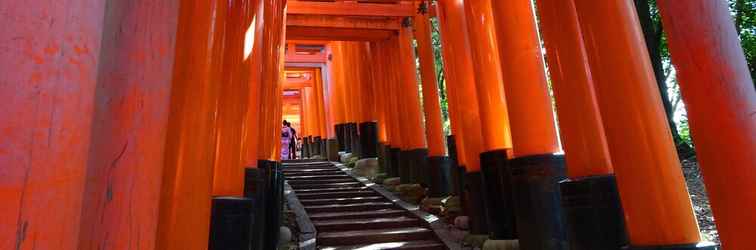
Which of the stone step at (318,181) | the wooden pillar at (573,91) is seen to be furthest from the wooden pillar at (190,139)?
the stone step at (318,181)

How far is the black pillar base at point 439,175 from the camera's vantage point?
8.86 metres

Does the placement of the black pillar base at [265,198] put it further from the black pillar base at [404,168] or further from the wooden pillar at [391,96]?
the wooden pillar at [391,96]

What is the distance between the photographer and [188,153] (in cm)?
251

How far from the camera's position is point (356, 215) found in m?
8.02

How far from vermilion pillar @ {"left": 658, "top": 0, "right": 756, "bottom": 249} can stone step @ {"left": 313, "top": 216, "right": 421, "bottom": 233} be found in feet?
17.5

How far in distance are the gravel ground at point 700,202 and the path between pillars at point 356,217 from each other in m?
3.40

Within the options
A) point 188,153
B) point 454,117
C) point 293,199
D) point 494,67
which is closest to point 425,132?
point 454,117

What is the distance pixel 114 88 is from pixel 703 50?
108 inches

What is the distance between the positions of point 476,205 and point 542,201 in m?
2.22

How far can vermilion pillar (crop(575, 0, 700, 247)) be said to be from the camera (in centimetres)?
273

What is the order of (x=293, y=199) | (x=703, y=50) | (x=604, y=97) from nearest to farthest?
(x=703, y=50) < (x=604, y=97) < (x=293, y=199)

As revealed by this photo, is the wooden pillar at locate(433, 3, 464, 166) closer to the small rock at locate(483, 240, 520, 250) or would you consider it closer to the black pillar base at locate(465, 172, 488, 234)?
the black pillar base at locate(465, 172, 488, 234)

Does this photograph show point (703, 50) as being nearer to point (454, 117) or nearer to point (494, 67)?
point (494, 67)

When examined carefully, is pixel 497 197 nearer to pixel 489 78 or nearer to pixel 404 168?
pixel 489 78
